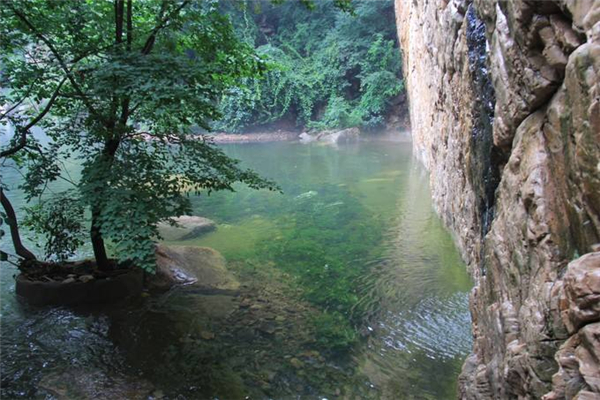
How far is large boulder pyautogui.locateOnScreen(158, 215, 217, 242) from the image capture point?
953 centimetres

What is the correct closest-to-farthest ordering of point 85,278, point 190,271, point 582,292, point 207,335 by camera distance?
point 582,292
point 207,335
point 85,278
point 190,271

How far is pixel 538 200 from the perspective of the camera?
2750mm

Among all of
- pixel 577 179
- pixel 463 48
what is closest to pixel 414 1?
pixel 463 48

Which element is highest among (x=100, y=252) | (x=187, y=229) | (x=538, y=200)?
(x=538, y=200)

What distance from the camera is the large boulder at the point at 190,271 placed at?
6.63m

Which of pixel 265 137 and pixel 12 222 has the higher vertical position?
pixel 12 222

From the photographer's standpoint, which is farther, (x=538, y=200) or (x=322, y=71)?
(x=322, y=71)

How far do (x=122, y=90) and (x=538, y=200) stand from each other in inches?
139

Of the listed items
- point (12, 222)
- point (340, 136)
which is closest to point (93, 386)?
point (12, 222)

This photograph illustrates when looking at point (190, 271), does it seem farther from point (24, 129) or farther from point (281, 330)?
point (24, 129)

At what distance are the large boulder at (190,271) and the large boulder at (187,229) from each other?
1.88 meters

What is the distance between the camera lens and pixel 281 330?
18.0 feet

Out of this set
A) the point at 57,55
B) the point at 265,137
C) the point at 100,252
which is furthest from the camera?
the point at 265,137

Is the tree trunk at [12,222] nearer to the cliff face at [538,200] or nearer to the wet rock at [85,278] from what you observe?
the wet rock at [85,278]
